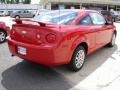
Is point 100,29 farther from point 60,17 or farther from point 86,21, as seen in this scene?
point 60,17

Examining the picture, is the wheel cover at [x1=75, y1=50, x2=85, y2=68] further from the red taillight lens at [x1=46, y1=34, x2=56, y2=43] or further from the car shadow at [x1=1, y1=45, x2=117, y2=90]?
the red taillight lens at [x1=46, y1=34, x2=56, y2=43]

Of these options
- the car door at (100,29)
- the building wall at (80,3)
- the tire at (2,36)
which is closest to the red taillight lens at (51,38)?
the car door at (100,29)

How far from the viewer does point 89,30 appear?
603 cm

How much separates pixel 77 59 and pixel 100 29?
65.1 inches

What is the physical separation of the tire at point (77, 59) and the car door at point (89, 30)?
1.31 feet

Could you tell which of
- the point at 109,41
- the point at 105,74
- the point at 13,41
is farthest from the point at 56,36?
the point at 109,41

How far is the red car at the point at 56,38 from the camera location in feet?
15.7

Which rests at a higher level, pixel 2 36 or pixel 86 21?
pixel 86 21

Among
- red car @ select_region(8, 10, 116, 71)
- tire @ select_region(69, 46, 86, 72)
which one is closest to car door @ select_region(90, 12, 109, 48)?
red car @ select_region(8, 10, 116, 71)

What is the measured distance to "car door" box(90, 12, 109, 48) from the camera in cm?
661

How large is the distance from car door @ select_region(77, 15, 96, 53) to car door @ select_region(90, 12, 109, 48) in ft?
0.78

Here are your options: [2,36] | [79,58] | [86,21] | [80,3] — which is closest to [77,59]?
[79,58]

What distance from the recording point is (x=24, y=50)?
503 centimetres

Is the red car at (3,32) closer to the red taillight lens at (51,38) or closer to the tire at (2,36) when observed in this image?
the tire at (2,36)
